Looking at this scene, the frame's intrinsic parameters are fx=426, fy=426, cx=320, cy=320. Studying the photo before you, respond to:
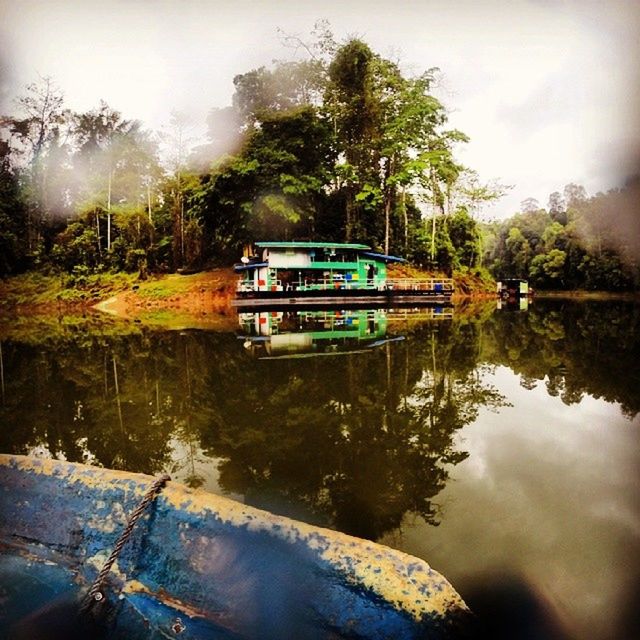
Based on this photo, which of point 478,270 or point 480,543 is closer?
point 480,543

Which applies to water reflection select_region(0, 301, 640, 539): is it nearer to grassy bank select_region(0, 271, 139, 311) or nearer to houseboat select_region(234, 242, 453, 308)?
houseboat select_region(234, 242, 453, 308)

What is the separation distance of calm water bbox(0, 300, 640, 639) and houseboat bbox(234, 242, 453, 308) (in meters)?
7.25

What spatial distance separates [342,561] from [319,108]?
1330 cm

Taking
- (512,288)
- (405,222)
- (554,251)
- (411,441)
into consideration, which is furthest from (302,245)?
(554,251)

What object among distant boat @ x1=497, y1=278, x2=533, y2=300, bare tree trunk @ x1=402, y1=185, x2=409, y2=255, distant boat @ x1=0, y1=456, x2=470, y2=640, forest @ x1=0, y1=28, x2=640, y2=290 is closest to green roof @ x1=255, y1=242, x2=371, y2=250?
forest @ x1=0, y1=28, x2=640, y2=290

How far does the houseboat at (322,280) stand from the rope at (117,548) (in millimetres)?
A: 10315

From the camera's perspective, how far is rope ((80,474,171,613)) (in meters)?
1.05

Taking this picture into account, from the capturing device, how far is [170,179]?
1580 cm

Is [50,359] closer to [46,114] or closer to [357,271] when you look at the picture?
[46,114]

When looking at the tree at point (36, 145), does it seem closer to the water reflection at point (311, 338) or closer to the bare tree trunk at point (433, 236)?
the water reflection at point (311, 338)

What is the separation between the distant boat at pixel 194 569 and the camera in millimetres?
859

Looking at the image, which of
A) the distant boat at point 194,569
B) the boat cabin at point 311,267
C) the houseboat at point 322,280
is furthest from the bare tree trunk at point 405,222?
the distant boat at point 194,569

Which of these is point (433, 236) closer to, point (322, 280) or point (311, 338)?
point (322, 280)

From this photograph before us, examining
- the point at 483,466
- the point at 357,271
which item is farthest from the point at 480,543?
the point at 357,271
